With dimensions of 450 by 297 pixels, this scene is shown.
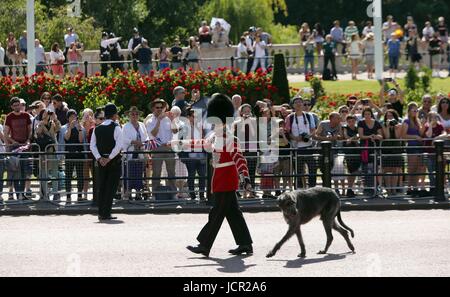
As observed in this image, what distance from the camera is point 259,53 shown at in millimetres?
36750

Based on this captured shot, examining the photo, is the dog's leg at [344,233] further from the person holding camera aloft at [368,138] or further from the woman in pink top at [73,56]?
the woman in pink top at [73,56]

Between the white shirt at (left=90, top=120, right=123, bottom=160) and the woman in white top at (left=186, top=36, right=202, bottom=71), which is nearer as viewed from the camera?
the white shirt at (left=90, top=120, right=123, bottom=160)

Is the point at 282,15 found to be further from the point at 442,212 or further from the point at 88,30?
the point at 442,212

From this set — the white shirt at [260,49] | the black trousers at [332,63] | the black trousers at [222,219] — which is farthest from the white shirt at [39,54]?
the black trousers at [222,219]

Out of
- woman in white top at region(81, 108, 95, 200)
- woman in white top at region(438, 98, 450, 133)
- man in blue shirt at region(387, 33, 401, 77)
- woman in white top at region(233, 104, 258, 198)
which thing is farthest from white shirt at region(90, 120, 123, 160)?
man in blue shirt at region(387, 33, 401, 77)

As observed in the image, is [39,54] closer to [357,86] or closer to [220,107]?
[357,86]

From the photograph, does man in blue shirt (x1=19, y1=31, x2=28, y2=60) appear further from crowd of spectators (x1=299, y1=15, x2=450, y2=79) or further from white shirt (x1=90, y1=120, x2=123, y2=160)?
white shirt (x1=90, y1=120, x2=123, y2=160)

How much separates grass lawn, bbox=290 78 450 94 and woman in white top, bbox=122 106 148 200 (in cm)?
1476

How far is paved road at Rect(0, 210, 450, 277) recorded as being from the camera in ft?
48.4

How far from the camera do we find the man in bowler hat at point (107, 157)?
19.7m

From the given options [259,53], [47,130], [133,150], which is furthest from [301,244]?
[259,53]

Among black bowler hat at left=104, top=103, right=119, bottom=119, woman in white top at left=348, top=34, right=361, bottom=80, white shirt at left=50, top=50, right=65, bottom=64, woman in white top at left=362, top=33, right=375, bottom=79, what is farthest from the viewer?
woman in white top at left=362, top=33, right=375, bottom=79
